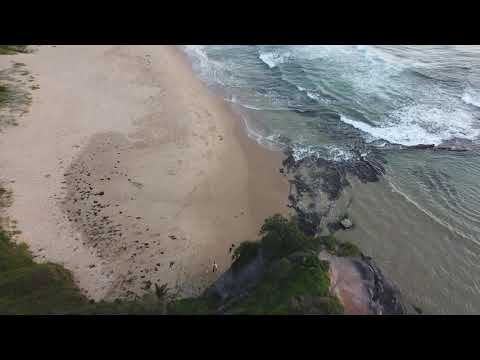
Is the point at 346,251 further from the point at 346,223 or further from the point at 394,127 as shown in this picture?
the point at 394,127

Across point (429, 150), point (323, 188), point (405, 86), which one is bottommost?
point (323, 188)

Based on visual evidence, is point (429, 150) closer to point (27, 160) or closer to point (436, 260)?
point (436, 260)

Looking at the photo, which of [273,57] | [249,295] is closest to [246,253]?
[249,295]

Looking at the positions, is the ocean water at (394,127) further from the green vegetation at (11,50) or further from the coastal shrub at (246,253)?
the green vegetation at (11,50)

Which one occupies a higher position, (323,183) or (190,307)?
(323,183)

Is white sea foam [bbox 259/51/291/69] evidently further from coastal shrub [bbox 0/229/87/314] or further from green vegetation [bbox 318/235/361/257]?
coastal shrub [bbox 0/229/87/314]

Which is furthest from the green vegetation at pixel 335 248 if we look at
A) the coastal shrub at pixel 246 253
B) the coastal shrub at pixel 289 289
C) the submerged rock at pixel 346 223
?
the submerged rock at pixel 346 223
